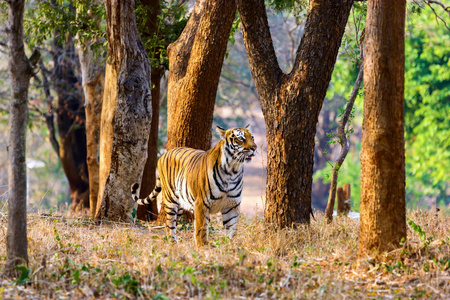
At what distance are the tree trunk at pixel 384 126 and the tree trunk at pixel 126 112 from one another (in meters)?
3.96

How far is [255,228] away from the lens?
7078 mm

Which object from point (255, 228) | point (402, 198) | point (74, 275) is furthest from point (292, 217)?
point (74, 275)

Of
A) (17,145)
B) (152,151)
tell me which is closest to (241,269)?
(17,145)

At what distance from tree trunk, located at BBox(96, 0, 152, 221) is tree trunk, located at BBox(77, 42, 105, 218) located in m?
3.06

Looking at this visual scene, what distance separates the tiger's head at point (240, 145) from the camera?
22.5 feet

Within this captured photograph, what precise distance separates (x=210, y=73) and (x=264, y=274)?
14.4 ft

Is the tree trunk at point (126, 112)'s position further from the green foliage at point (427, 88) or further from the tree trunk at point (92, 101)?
the green foliage at point (427, 88)

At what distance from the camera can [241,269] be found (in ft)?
17.6

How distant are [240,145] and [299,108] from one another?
0.83 metres

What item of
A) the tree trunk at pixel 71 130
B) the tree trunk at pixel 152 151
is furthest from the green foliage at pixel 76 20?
the tree trunk at pixel 71 130

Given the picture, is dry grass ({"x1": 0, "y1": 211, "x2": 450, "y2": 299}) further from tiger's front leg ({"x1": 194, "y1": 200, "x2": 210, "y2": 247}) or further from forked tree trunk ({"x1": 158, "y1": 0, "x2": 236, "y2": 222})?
forked tree trunk ({"x1": 158, "y1": 0, "x2": 236, "y2": 222})

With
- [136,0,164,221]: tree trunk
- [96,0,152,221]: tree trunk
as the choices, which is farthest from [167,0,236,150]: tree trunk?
[136,0,164,221]: tree trunk

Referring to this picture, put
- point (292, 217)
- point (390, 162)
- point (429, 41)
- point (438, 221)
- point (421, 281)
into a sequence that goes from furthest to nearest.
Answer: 1. point (429, 41)
2. point (438, 221)
3. point (292, 217)
4. point (390, 162)
5. point (421, 281)

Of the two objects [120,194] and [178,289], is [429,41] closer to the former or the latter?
[120,194]
